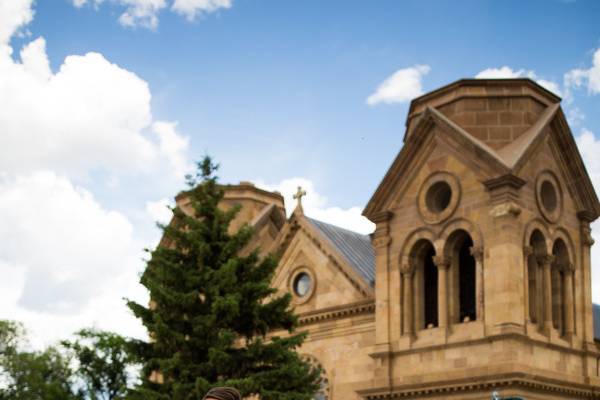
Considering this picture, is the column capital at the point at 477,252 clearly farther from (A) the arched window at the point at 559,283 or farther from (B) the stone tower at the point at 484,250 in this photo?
(A) the arched window at the point at 559,283

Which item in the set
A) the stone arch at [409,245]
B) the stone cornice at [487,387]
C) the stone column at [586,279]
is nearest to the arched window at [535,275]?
the stone column at [586,279]

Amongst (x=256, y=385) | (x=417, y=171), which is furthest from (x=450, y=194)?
(x=256, y=385)

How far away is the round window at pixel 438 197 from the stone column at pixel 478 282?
230cm

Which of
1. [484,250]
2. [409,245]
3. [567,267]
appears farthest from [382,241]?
[567,267]

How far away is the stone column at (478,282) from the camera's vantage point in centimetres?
2894

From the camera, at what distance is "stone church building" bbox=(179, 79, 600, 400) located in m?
28.7

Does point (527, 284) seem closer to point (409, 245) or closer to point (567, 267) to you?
point (567, 267)

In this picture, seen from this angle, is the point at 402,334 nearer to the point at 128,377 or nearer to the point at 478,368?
the point at 478,368

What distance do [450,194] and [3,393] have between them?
34.1 metres

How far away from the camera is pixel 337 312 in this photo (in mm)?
33594

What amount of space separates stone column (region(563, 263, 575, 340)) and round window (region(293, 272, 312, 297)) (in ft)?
28.4

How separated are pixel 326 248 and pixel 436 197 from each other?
4.84 m

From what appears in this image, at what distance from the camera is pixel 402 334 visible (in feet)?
102

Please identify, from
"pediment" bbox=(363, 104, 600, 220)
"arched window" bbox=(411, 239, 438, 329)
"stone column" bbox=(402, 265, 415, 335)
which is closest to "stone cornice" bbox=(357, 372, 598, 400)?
"stone column" bbox=(402, 265, 415, 335)
